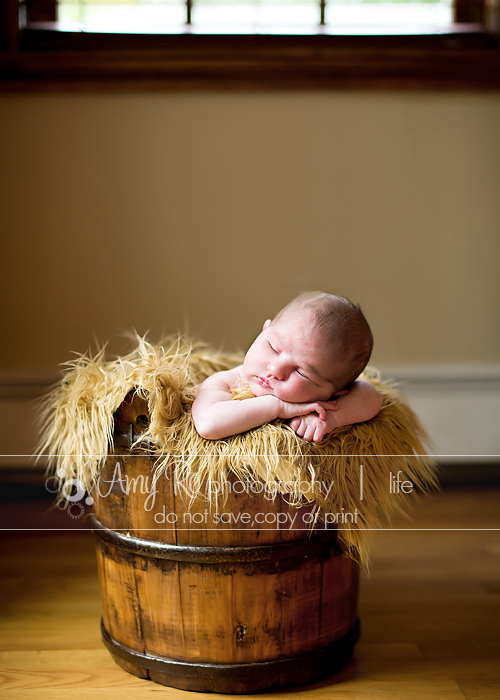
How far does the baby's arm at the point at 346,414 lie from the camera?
975 millimetres

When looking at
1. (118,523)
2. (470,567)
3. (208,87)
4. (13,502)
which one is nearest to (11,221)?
(208,87)

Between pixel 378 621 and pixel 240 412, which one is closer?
pixel 240 412

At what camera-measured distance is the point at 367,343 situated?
1.02 meters

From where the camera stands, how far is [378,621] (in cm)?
131

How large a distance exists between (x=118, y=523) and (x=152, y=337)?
983mm

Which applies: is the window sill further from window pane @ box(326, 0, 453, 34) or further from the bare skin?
the bare skin

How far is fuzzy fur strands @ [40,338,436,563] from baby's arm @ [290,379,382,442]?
0.02 m

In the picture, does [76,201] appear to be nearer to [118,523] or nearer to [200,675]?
[118,523]

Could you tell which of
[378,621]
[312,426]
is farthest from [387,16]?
[378,621]

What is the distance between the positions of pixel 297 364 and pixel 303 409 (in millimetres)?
77

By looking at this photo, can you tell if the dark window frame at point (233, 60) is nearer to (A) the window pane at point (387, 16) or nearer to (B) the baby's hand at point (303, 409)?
(A) the window pane at point (387, 16)

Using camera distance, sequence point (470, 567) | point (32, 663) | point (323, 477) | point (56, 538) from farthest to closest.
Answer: point (56, 538)
point (470, 567)
point (32, 663)
point (323, 477)

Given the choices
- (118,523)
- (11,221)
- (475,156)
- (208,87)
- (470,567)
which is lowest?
(470,567)

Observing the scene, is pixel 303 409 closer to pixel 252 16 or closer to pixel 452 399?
pixel 452 399
